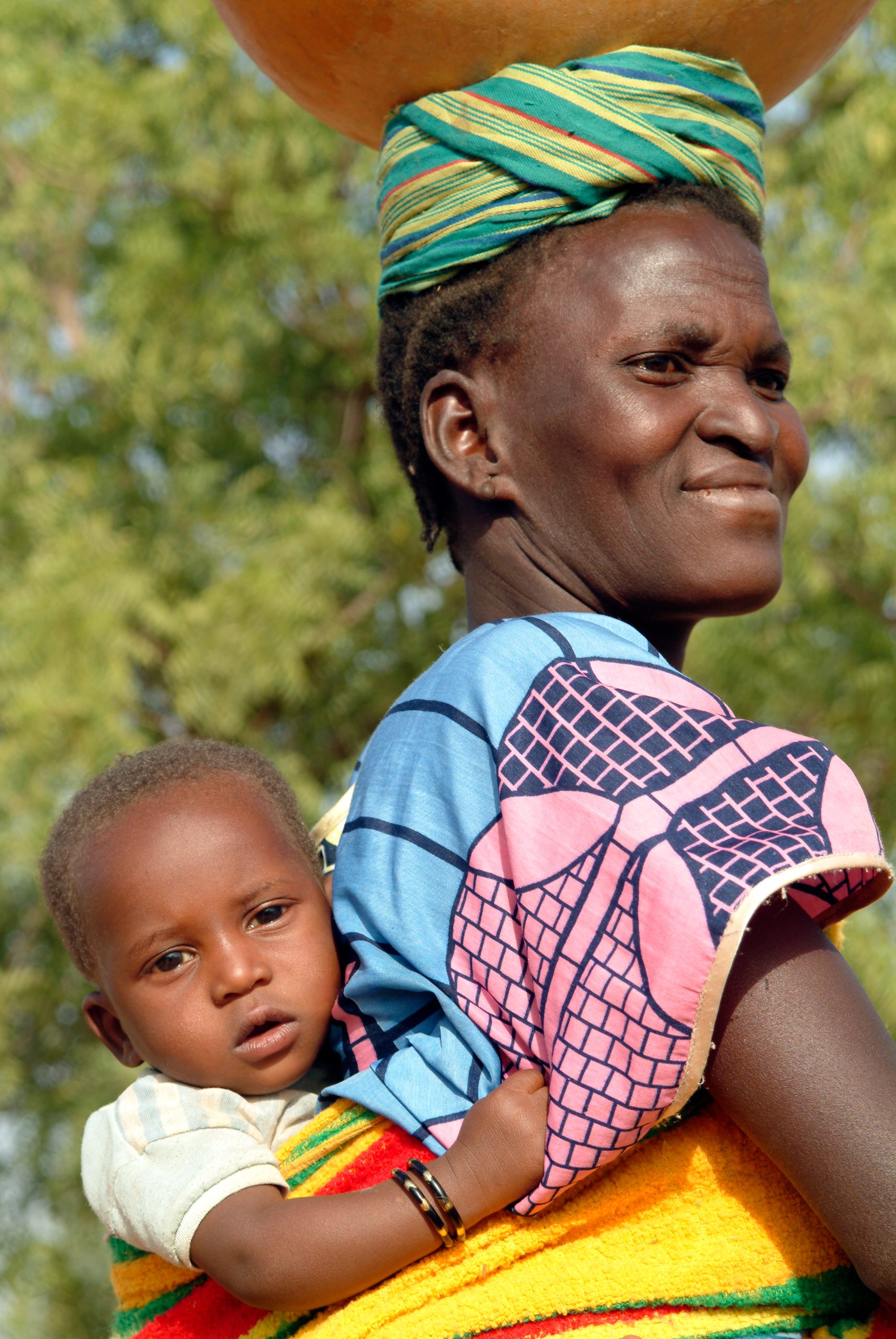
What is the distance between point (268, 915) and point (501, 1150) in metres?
0.57

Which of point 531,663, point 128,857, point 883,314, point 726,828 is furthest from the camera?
point 883,314

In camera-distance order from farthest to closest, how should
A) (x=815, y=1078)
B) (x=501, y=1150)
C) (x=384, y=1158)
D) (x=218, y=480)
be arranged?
(x=218, y=480), (x=384, y=1158), (x=501, y=1150), (x=815, y=1078)

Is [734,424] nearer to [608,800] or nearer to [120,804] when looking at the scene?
[608,800]

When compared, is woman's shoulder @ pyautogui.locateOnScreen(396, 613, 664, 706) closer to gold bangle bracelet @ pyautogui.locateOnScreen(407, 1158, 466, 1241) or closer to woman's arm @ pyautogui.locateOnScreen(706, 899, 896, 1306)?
woman's arm @ pyautogui.locateOnScreen(706, 899, 896, 1306)

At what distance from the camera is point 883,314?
20.2 feet

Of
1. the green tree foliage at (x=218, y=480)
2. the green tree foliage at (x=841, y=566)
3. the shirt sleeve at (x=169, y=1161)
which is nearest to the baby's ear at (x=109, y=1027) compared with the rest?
the shirt sleeve at (x=169, y=1161)

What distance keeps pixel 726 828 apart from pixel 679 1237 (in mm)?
428

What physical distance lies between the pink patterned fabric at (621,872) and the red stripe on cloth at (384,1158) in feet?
0.46

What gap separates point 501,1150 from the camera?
58.1 inches

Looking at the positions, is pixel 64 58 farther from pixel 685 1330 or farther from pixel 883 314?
pixel 685 1330

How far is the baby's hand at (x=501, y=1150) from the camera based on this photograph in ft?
4.83

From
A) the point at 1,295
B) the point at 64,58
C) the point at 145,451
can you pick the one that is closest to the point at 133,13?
the point at 64,58

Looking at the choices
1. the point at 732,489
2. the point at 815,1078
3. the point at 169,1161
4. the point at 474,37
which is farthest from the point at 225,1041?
the point at 474,37

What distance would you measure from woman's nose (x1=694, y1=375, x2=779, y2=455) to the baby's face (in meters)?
0.79
